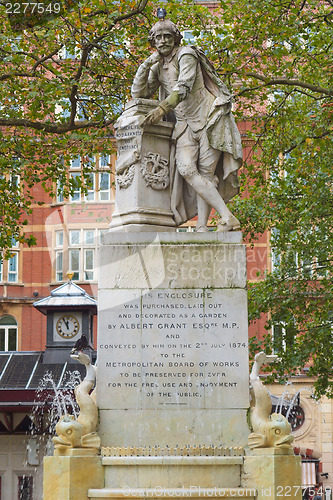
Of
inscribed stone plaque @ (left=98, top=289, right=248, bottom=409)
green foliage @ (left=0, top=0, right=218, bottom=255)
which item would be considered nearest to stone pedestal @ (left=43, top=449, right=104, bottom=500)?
inscribed stone plaque @ (left=98, top=289, right=248, bottom=409)

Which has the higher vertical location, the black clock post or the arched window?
the black clock post

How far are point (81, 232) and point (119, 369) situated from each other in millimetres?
34909

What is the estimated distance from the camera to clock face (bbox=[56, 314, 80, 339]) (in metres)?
29.3

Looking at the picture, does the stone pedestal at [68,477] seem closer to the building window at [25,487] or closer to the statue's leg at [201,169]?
the statue's leg at [201,169]

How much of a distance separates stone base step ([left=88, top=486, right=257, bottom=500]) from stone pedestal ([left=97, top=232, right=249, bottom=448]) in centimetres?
68

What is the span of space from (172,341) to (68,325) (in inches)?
750

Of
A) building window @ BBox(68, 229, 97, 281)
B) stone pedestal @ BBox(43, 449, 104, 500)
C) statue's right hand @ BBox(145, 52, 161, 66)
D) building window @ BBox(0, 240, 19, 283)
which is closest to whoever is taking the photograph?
stone pedestal @ BBox(43, 449, 104, 500)

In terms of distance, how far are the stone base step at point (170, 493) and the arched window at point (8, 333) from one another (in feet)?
121

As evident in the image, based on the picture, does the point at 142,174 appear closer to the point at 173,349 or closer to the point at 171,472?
the point at 173,349

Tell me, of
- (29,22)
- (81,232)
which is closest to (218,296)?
(29,22)

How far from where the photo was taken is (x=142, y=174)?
11617 millimetres

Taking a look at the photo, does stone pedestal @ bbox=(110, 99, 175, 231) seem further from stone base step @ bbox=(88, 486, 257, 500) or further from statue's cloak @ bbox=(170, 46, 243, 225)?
stone base step @ bbox=(88, 486, 257, 500)

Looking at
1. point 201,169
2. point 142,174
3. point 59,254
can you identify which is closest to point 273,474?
point 201,169

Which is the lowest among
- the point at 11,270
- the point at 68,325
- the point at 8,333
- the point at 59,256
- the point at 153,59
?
the point at 8,333
